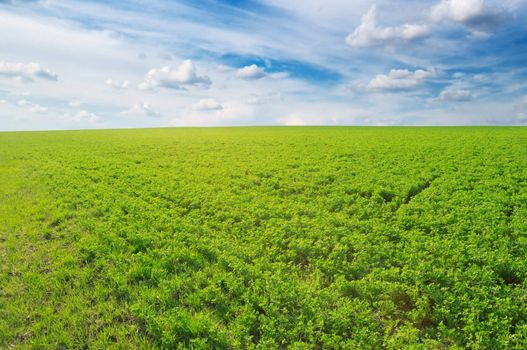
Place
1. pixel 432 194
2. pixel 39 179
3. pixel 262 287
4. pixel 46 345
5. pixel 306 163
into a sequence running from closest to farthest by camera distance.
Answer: pixel 46 345 < pixel 262 287 < pixel 432 194 < pixel 39 179 < pixel 306 163

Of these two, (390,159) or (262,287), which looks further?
(390,159)

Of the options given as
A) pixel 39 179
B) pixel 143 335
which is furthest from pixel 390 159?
pixel 39 179

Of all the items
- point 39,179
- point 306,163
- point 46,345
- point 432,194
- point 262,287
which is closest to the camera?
point 46,345

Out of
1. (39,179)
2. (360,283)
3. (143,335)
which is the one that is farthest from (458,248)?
(39,179)

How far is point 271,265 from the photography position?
30.6 ft

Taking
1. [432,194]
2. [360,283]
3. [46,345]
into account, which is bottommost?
[46,345]

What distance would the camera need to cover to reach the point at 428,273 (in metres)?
8.33

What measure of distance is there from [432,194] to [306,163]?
1039 cm

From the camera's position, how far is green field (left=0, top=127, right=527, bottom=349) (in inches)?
267

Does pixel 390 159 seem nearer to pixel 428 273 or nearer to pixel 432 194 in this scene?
pixel 432 194

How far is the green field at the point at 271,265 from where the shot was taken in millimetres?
6781

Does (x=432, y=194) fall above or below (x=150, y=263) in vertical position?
above

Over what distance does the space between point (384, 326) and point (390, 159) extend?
18843 millimetres

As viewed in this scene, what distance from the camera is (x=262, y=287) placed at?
26.7 feet
